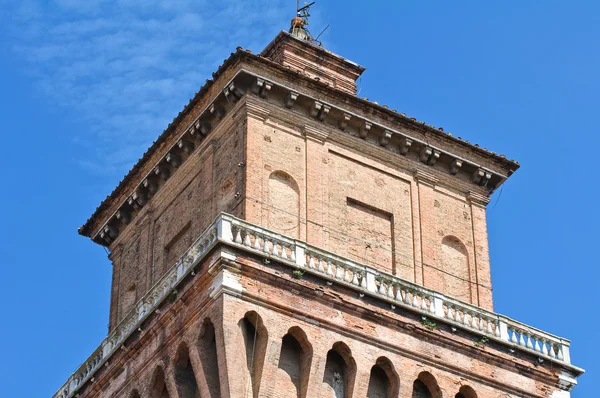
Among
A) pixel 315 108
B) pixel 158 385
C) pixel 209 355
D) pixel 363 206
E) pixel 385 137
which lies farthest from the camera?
pixel 385 137

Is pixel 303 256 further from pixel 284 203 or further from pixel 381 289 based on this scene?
pixel 284 203

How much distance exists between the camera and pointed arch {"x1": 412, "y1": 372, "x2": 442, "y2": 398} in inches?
1655

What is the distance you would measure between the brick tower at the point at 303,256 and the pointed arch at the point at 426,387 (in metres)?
0.05

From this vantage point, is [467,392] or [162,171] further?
[162,171]

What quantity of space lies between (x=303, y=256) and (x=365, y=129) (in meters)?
5.83

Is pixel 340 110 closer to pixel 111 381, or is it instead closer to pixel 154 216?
pixel 154 216

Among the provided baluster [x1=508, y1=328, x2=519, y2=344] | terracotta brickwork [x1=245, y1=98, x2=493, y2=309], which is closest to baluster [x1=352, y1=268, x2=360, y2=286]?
terracotta brickwork [x1=245, y1=98, x2=493, y2=309]

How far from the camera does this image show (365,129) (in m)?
46.2

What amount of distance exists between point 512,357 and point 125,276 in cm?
1160

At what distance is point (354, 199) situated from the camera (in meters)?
45.2

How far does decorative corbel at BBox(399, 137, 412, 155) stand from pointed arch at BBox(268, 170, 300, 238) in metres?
3.89

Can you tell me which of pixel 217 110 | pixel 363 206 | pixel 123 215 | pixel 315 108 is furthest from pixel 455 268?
pixel 123 215

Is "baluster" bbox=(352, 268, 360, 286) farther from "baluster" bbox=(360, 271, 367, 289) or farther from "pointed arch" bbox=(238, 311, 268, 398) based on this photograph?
"pointed arch" bbox=(238, 311, 268, 398)

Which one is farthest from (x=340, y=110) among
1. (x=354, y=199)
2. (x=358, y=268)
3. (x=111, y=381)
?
(x=111, y=381)
